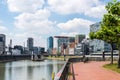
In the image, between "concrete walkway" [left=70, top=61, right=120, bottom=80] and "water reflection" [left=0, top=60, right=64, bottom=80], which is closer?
"concrete walkway" [left=70, top=61, right=120, bottom=80]

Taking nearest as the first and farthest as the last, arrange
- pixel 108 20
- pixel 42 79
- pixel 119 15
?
pixel 119 15
pixel 108 20
pixel 42 79

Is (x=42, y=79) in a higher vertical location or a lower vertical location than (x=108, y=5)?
lower

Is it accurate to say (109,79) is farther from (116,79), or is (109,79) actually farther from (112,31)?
(112,31)

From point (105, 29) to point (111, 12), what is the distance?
714cm

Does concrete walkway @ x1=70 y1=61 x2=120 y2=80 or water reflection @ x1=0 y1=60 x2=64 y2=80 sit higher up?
concrete walkway @ x1=70 y1=61 x2=120 y2=80

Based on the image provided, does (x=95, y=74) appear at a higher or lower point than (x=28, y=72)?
higher

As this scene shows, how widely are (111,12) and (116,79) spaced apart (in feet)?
53.6

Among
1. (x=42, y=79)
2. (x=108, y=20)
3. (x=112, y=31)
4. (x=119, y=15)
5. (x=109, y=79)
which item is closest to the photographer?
(x=109, y=79)

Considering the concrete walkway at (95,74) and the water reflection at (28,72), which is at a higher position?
the concrete walkway at (95,74)

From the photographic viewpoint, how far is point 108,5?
48125 millimetres

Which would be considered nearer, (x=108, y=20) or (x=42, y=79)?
(x=108, y=20)

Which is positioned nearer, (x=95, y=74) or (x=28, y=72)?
(x=95, y=74)

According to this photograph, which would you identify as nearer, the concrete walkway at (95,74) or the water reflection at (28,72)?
the concrete walkway at (95,74)

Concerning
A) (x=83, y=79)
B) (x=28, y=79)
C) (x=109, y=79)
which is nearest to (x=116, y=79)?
(x=109, y=79)
